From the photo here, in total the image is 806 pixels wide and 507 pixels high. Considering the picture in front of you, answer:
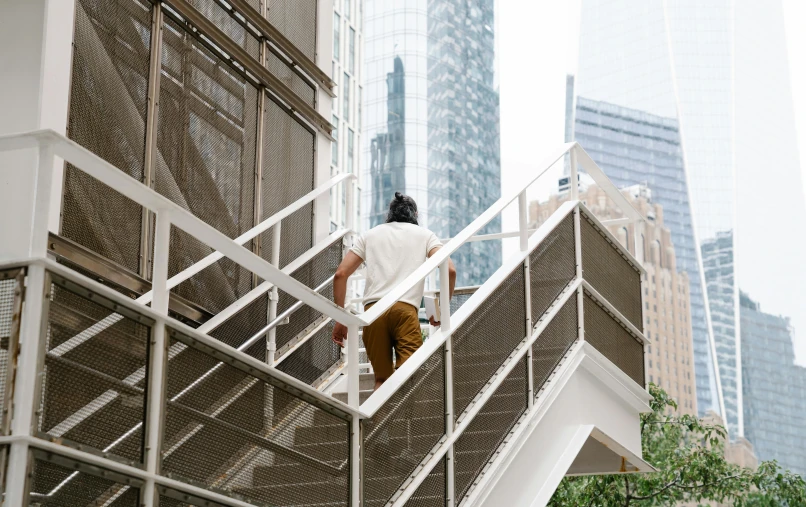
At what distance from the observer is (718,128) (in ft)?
470

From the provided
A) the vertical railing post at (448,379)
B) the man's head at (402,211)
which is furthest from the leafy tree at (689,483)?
the vertical railing post at (448,379)

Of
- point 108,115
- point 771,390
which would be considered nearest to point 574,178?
point 108,115

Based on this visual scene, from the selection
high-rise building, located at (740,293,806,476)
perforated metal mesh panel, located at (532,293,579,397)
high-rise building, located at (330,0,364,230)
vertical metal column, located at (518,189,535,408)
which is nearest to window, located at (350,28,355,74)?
high-rise building, located at (330,0,364,230)

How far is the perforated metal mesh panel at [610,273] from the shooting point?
776cm

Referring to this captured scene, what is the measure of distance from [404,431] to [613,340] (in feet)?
11.0

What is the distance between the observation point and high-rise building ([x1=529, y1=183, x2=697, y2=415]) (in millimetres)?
125250

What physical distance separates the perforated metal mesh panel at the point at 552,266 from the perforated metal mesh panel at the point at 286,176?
82.4 inches

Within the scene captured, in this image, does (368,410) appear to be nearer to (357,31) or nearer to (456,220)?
(357,31)

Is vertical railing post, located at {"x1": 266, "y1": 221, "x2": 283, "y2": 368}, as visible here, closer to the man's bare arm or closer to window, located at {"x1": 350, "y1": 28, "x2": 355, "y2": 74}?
the man's bare arm

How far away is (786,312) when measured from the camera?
146875 millimetres

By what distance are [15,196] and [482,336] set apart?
2.69m

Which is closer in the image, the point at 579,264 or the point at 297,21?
the point at 579,264

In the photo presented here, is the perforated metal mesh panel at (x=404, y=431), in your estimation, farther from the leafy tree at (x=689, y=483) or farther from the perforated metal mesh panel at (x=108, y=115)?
the leafy tree at (x=689, y=483)

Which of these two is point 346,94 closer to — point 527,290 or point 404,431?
point 527,290
